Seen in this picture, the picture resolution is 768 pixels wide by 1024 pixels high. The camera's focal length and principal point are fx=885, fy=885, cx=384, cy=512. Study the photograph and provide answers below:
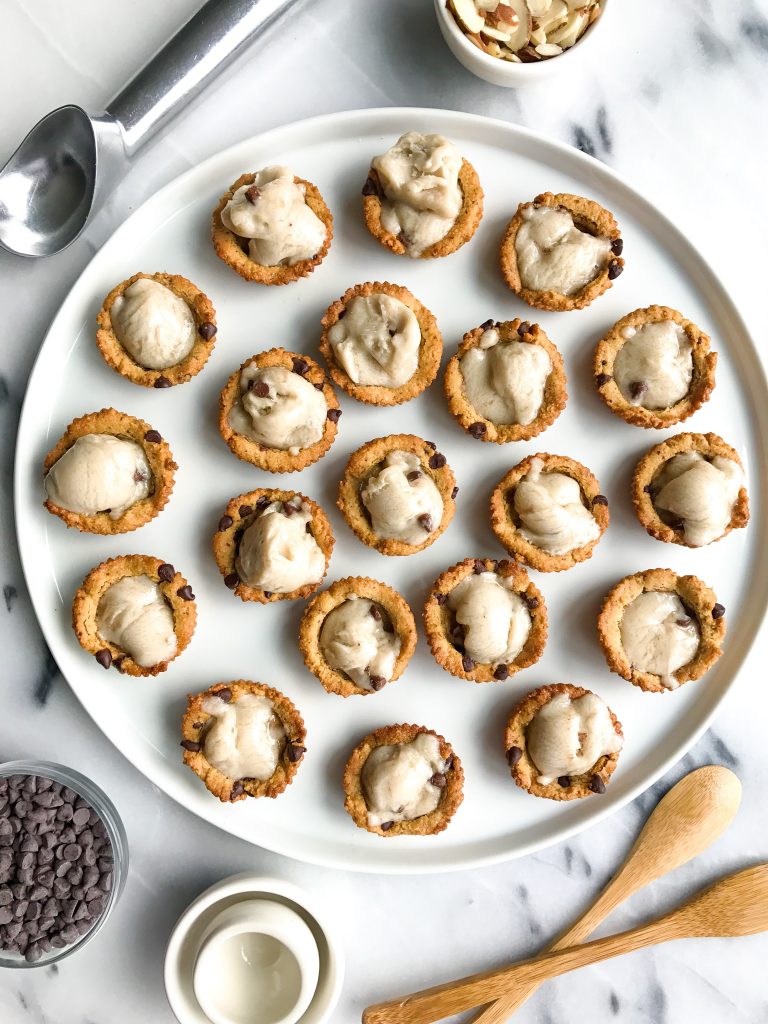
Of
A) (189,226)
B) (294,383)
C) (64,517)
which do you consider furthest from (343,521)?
(189,226)

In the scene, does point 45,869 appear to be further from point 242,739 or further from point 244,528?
point 244,528

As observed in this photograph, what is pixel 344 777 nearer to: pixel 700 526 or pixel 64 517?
pixel 64 517

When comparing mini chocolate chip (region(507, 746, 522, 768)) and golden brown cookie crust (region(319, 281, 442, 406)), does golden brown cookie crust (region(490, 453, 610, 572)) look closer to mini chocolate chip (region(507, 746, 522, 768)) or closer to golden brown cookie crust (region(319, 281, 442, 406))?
golden brown cookie crust (region(319, 281, 442, 406))

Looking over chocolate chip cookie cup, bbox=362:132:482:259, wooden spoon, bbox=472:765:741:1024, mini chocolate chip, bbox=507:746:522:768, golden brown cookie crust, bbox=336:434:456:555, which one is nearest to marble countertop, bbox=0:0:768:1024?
wooden spoon, bbox=472:765:741:1024

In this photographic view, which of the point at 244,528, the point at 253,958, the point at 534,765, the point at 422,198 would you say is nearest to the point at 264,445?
the point at 244,528

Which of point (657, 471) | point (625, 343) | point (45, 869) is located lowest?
point (45, 869)
